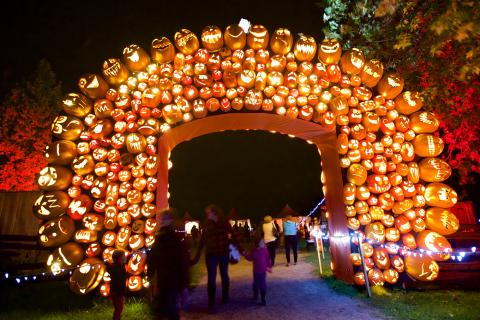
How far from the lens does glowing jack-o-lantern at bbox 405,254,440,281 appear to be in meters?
7.19

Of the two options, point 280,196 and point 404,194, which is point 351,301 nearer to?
point 404,194

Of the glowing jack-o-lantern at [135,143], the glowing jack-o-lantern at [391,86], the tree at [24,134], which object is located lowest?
the glowing jack-o-lantern at [135,143]

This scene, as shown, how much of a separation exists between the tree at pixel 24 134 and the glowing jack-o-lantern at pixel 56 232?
18.3 m

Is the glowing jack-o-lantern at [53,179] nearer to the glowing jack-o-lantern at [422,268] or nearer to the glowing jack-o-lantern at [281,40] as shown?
the glowing jack-o-lantern at [281,40]

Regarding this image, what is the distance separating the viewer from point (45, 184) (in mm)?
7242

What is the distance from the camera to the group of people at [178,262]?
13.8 feet

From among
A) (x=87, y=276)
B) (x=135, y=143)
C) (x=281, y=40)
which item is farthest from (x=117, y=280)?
(x=281, y=40)

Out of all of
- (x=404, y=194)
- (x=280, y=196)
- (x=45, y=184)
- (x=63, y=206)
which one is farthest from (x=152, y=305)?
(x=280, y=196)

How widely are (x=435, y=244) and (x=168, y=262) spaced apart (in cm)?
598

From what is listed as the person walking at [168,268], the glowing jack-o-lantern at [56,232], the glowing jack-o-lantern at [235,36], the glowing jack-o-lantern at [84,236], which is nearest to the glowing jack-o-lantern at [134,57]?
the glowing jack-o-lantern at [235,36]

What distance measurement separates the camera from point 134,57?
797 centimetres

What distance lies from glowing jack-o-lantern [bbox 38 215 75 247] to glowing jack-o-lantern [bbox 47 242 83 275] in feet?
0.50

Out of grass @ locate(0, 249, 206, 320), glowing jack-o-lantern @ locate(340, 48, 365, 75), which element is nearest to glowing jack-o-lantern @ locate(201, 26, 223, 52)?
glowing jack-o-lantern @ locate(340, 48, 365, 75)

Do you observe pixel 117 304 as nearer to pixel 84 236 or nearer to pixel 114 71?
pixel 84 236
